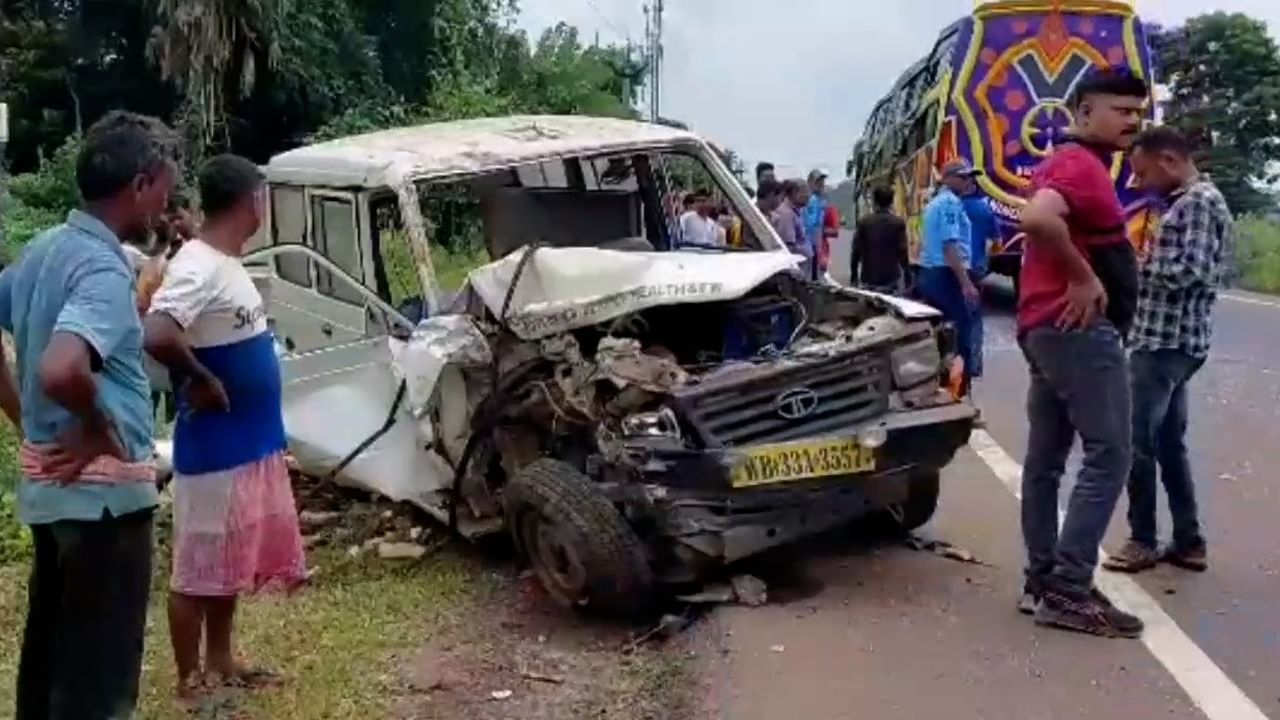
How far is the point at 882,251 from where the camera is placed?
11969 millimetres

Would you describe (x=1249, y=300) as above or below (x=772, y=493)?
below

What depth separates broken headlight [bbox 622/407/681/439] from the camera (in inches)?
221

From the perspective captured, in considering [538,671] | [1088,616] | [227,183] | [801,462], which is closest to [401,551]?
[538,671]

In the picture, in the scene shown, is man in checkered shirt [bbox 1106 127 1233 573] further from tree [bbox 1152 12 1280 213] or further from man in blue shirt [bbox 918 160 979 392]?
tree [bbox 1152 12 1280 213]

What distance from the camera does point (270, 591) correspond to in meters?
6.27

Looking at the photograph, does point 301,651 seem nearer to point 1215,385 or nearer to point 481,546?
point 481,546

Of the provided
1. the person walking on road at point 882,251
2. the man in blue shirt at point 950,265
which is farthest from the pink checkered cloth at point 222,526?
→ the person walking on road at point 882,251

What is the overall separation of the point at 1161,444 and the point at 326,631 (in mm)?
3272

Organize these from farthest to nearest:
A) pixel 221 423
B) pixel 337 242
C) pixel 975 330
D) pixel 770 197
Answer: pixel 770 197, pixel 975 330, pixel 337 242, pixel 221 423

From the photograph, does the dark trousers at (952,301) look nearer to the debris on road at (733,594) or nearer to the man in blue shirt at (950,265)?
→ the man in blue shirt at (950,265)

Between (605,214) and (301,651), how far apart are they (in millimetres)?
3233

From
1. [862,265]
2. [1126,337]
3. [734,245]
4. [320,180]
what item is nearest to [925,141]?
[862,265]

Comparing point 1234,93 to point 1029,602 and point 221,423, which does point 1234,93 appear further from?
point 221,423

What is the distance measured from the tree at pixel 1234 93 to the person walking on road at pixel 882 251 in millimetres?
25654
